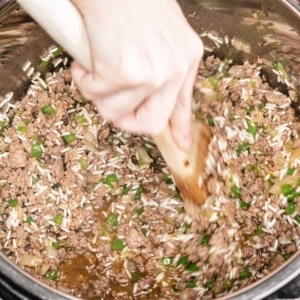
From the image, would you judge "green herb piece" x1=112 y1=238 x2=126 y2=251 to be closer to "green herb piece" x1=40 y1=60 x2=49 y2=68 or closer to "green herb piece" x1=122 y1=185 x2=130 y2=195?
"green herb piece" x1=122 y1=185 x2=130 y2=195

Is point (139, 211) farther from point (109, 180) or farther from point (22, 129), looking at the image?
point (22, 129)

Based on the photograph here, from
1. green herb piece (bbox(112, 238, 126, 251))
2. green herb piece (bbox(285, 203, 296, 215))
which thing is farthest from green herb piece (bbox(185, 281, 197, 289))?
green herb piece (bbox(285, 203, 296, 215))

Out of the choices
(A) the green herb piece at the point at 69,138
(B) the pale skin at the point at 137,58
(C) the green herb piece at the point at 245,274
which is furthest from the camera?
(A) the green herb piece at the point at 69,138

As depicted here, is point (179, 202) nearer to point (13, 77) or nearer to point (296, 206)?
point (296, 206)

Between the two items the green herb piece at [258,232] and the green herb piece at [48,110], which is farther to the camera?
the green herb piece at [48,110]

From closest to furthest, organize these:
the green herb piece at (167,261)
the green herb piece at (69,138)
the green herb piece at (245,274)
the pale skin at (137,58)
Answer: the pale skin at (137,58)
the green herb piece at (245,274)
the green herb piece at (167,261)
the green herb piece at (69,138)

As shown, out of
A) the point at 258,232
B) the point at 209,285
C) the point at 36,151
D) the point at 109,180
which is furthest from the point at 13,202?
the point at 258,232

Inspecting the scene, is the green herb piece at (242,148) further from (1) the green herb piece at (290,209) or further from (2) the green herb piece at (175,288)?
(2) the green herb piece at (175,288)

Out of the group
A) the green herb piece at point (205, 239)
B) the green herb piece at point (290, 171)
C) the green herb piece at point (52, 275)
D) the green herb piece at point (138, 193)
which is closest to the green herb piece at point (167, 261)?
the green herb piece at point (205, 239)
